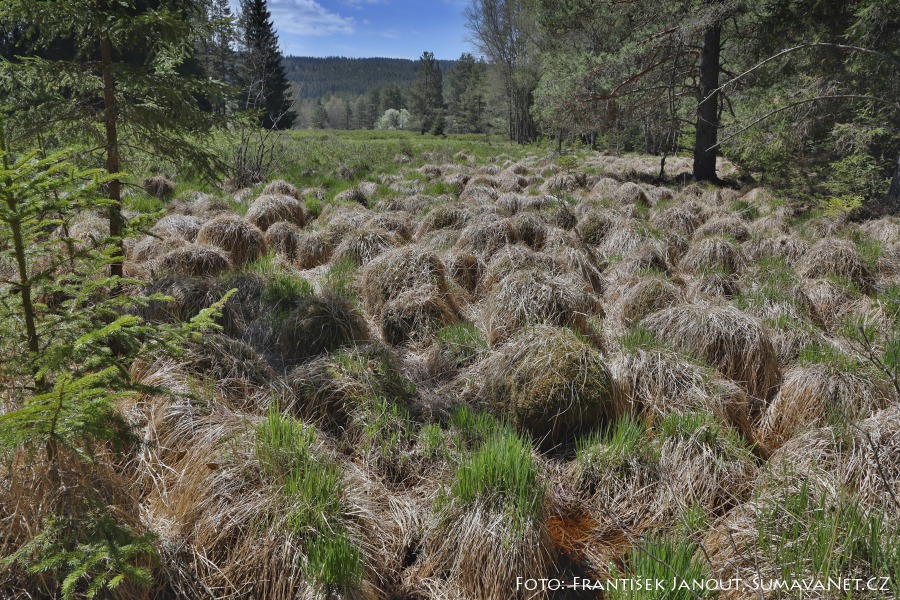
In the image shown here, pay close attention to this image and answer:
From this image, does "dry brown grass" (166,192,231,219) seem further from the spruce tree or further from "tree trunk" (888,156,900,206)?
"tree trunk" (888,156,900,206)

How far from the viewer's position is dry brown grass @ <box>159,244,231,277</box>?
5254 mm

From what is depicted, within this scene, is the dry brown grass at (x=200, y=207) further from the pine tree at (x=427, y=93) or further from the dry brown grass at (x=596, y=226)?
the pine tree at (x=427, y=93)

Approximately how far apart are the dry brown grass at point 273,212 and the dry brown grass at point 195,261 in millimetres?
2314

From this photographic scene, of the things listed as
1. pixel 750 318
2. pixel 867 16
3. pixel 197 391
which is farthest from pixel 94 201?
pixel 867 16

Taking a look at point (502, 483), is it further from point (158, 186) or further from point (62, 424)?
point (158, 186)

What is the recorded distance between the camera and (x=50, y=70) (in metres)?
3.92

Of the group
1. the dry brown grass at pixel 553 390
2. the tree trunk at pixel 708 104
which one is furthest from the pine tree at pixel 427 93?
the dry brown grass at pixel 553 390

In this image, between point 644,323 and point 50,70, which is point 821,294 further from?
point 50,70

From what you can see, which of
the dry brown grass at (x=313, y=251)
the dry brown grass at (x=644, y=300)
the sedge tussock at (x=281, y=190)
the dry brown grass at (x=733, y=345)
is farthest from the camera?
the sedge tussock at (x=281, y=190)

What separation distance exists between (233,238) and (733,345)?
584cm

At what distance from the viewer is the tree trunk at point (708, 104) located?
39.2 ft

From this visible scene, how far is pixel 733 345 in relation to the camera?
3818mm

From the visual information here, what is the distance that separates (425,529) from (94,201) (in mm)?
2257

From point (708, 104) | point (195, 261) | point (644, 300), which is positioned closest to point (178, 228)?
point (195, 261)
